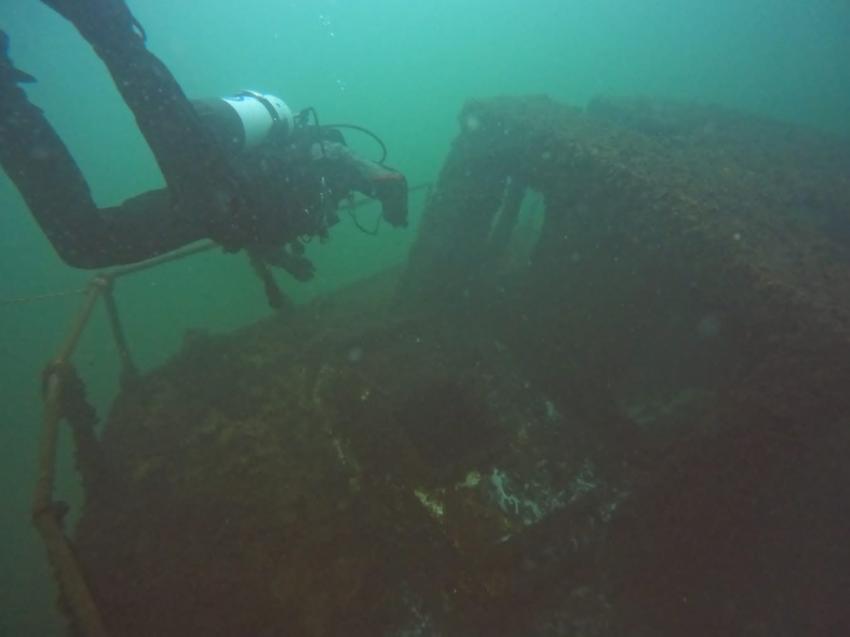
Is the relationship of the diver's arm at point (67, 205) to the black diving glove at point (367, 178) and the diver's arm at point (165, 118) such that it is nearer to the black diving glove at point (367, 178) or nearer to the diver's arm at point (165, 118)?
the diver's arm at point (165, 118)

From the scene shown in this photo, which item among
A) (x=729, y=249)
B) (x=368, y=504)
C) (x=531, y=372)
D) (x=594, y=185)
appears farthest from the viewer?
(x=531, y=372)

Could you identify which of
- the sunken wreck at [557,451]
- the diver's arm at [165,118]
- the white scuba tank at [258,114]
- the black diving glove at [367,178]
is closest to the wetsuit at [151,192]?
the diver's arm at [165,118]

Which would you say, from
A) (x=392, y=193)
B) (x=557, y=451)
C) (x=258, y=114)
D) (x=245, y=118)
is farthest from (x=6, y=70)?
(x=557, y=451)

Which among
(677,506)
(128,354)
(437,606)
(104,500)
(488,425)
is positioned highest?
(677,506)

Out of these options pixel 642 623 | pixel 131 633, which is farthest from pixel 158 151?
pixel 642 623

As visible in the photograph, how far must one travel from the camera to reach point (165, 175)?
2.69 m

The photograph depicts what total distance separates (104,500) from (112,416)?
2.54ft

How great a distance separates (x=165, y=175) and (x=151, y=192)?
0.69 meters

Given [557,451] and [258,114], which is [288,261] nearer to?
[258,114]

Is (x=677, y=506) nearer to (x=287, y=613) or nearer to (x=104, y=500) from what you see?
(x=287, y=613)

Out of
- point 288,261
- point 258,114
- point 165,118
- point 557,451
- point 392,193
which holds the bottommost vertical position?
point 557,451

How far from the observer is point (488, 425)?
10.1ft

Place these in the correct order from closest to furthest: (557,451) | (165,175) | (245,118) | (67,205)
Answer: (165,175) → (67,205) → (557,451) → (245,118)

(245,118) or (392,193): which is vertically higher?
(245,118)
